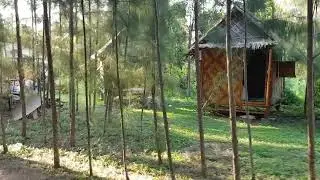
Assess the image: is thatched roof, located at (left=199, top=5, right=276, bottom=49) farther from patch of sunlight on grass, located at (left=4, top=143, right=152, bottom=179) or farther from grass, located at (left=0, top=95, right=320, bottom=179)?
patch of sunlight on grass, located at (left=4, top=143, right=152, bottom=179)

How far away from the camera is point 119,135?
50.5 feet

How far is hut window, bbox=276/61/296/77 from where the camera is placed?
20812 millimetres

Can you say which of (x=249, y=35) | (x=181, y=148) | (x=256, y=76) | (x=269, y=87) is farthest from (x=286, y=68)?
(x=181, y=148)

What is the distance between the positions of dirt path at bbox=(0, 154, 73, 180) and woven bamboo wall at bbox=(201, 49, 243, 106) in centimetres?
990

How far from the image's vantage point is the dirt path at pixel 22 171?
403 inches

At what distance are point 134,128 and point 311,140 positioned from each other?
1028 centimetres

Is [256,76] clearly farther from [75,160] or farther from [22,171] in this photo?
[22,171]

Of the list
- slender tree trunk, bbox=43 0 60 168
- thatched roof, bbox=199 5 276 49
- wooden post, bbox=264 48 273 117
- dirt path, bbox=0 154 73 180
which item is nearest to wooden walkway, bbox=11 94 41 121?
thatched roof, bbox=199 5 276 49

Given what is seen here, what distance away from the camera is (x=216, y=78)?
20.0 m

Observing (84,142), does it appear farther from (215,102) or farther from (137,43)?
(215,102)

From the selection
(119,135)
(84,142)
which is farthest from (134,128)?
(84,142)

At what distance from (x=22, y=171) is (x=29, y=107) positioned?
1158 cm

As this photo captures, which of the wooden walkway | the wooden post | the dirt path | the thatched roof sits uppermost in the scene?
the thatched roof

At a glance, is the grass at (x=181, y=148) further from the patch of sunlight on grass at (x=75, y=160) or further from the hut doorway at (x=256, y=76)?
the hut doorway at (x=256, y=76)
